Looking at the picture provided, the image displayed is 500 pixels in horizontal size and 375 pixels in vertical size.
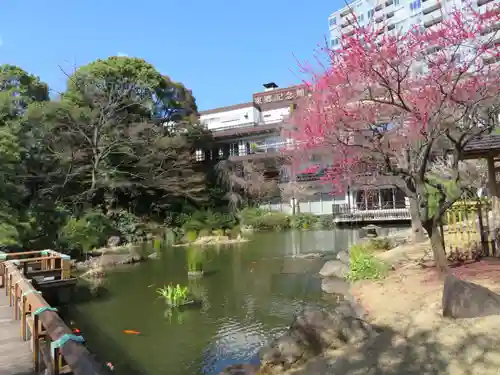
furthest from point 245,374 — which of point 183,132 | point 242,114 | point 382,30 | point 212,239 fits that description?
point 242,114

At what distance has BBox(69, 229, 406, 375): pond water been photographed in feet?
17.6

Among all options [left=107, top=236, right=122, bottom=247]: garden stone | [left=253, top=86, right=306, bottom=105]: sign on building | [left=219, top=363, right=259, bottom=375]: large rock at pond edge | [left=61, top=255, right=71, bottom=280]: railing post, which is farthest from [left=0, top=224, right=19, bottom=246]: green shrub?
[left=253, top=86, right=306, bottom=105]: sign on building

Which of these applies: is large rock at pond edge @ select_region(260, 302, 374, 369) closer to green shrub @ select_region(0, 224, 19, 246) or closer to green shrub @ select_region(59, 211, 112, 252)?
green shrub @ select_region(0, 224, 19, 246)

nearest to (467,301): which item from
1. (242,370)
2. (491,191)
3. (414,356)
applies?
(414,356)

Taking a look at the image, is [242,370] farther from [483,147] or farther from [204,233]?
[204,233]

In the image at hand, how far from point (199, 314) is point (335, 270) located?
3927mm

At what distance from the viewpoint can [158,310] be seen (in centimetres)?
766

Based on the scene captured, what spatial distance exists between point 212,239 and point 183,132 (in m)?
8.71

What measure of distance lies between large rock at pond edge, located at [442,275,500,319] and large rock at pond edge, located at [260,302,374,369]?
0.89 meters

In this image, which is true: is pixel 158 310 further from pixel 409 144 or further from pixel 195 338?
pixel 409 144

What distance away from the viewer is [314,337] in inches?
173

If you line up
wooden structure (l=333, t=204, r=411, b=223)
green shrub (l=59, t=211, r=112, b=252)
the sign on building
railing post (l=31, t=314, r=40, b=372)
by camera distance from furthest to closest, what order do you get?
the sign on building < wooden structure (l=333, t=204, r=411, b=223) < green shrub (l=59, t=211, r=112, b=252) < railing post (l=31, t=314, r=40, b=372)

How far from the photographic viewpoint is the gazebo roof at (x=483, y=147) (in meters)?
7.05

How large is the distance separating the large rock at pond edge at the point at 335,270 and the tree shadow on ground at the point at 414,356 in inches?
198
